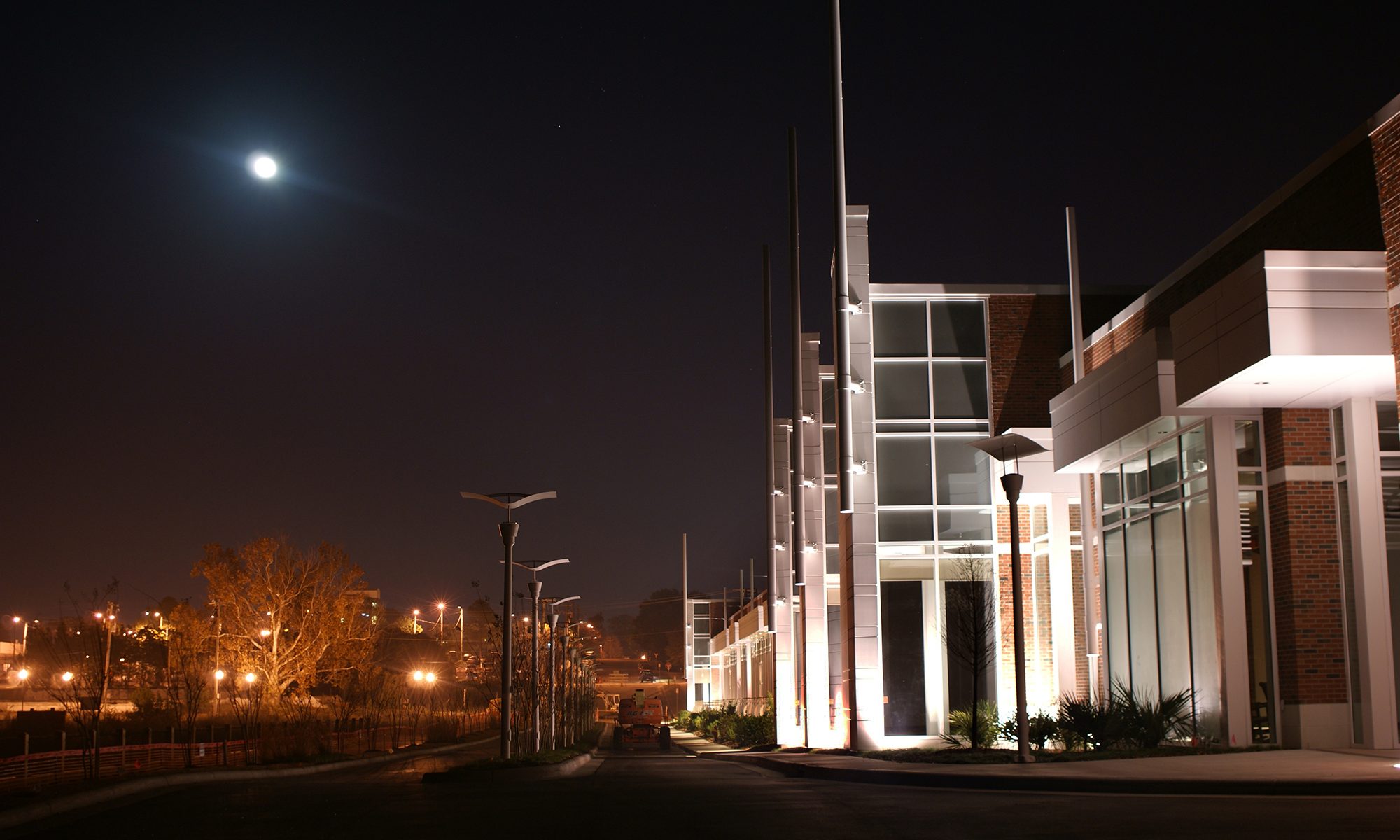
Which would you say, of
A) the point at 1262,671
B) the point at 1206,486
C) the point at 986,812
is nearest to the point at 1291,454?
the point at 1206,486

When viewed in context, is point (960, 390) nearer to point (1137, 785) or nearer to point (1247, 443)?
point (1247, 443)

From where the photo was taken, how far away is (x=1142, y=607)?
2912 centimetres

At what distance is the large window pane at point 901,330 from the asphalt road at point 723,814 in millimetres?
A: 18060

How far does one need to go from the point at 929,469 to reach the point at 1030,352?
4.42 meters

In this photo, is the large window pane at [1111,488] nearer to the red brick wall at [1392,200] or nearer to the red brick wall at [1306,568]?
the red brick wall at [1306,568]

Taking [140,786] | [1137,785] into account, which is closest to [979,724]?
[1137,785]

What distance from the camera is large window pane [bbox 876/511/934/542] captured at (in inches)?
1473

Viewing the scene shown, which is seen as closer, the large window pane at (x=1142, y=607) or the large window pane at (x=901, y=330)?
the large window pane at (x=1142, y=607)

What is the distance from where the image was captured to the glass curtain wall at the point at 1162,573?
2605 cm

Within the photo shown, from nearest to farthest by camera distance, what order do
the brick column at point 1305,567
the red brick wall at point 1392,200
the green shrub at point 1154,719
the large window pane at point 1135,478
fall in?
the red brick wall at point 1392,200 → the brick column at point 1305,567 → the green shrub at point 1154,719 → the large window pane at point 1135,478

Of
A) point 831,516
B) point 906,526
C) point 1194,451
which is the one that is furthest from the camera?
point 831,516

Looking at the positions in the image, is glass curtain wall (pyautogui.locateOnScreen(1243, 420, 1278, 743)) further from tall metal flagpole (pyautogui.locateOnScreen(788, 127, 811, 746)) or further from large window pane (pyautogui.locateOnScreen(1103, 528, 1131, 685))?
tall metal flagpole (pyautogui.locateOnScreen(788, 127, 811, 746))

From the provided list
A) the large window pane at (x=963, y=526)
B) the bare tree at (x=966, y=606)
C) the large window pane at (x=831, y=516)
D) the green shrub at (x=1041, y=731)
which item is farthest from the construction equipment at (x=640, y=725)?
the green shrub at (x=1041, y=731)

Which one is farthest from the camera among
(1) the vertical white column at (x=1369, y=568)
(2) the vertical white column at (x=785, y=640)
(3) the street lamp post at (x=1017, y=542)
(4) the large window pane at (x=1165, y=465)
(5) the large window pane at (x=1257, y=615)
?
(2) the vertical white column at (x=785, y=640)
